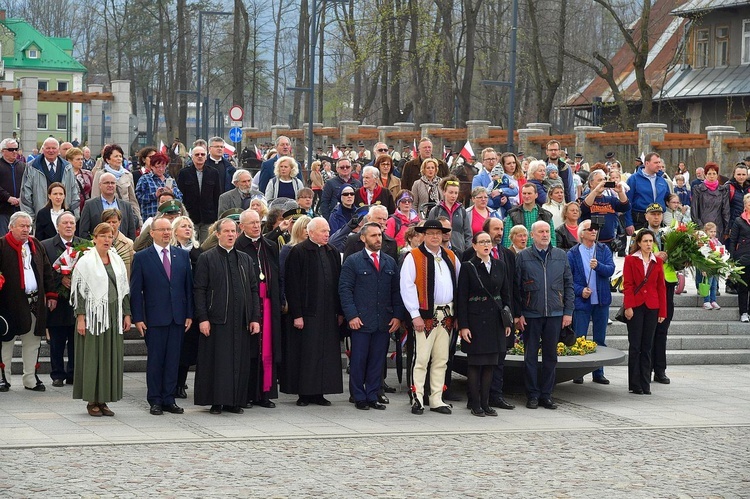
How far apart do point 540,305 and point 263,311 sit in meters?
2.80

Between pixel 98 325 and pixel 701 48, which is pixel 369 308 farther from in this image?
pixel 701 48

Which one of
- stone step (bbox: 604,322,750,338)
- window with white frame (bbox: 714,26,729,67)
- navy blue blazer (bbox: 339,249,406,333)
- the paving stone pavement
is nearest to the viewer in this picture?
the paving stone pavement

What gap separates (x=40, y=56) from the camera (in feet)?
327

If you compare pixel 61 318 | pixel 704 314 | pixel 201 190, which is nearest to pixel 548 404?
pixel 61 318

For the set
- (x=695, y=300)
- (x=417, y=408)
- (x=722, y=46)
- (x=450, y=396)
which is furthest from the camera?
(x=722, y=46)

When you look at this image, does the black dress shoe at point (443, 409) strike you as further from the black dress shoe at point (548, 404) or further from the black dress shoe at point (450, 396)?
the black dress shoe at point (548, 404)

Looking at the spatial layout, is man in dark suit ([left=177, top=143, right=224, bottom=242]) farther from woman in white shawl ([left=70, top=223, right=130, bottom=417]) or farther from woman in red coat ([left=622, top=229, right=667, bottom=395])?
woman in red coat ([left=622, top=229, right=667, bottom=395])

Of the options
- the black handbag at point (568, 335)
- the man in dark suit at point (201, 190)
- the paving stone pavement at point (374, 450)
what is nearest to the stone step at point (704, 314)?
the paving stone pavement at point (374, 450)

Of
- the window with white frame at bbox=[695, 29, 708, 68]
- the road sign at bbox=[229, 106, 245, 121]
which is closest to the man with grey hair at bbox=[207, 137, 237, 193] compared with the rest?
the road sign at bbox=[229, 106, 245, 121]

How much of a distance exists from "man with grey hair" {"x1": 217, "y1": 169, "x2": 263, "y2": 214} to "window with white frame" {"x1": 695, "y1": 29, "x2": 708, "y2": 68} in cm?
4162

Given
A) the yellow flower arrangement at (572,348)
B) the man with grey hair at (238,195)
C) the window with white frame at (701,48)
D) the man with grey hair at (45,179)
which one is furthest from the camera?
the window with white frame at (701,48)

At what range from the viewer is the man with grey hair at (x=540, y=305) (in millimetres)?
13180

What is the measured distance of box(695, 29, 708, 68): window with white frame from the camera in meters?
→ 54.2

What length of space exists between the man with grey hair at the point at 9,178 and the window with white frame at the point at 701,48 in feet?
139
